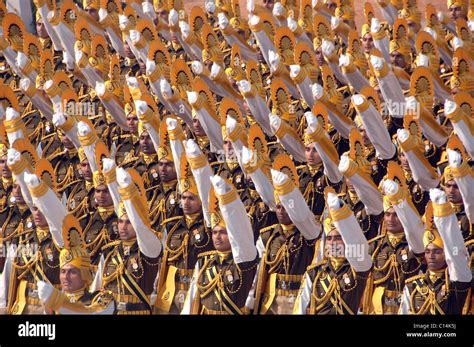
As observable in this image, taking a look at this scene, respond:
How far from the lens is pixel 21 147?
15.0m

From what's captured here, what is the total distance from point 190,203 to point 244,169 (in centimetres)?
79

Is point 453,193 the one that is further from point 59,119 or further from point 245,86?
point 59,119

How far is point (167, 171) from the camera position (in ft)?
48.8

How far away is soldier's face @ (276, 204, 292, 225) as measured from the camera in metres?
13.3

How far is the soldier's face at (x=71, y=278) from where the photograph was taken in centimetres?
1318

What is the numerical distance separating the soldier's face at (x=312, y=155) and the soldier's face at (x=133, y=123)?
2.55 metres

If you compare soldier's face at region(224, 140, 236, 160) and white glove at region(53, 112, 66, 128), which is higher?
white glove at region(53, 112, 66, 128)

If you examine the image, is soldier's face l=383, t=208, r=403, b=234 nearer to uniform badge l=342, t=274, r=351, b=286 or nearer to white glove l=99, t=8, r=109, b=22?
uniform badge l=342, t=274, r=351, b=286

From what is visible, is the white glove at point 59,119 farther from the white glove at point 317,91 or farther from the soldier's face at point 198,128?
the white glove at point 317,91

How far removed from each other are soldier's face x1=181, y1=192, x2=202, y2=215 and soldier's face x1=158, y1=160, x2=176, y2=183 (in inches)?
41.7

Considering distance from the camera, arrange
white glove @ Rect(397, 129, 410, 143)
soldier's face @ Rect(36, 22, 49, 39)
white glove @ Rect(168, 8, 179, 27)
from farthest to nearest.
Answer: soldier's face @ Rect(36, 22, 49, 39) → white glove @ Rect(168, 8, 179, 27) → white glove @ Rect(397, 129, 410, 143)

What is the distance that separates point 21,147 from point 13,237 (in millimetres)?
1011

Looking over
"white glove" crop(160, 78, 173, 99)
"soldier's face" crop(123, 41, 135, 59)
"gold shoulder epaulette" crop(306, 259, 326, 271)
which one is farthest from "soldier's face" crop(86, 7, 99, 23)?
"gold shoulder epaulette" crop(306, 259, 326, 271)
